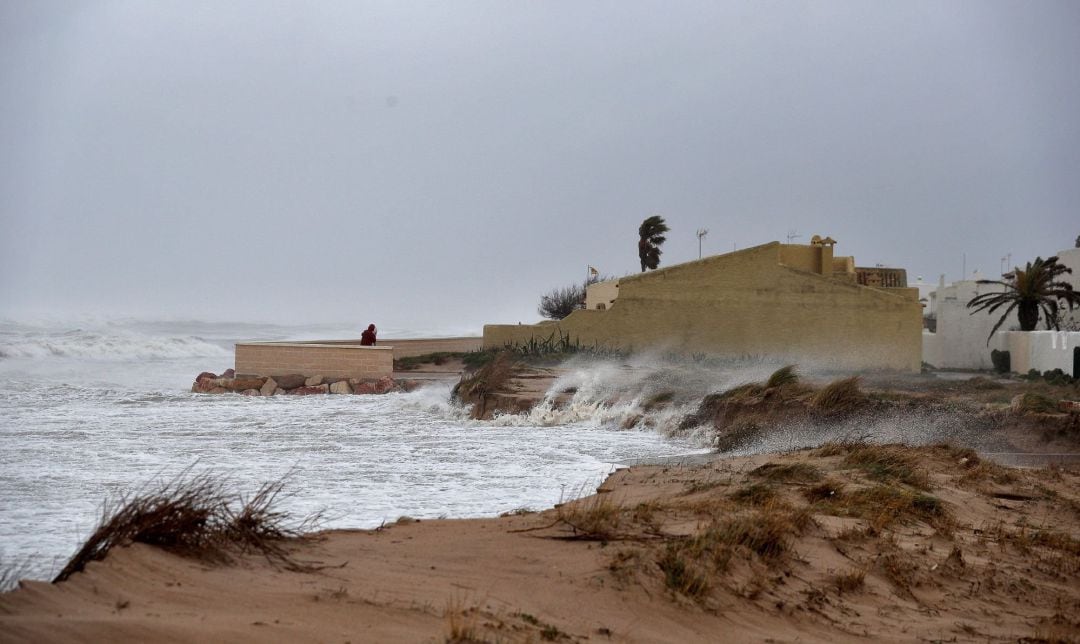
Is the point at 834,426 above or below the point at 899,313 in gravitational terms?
below

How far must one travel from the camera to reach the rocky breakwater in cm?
3130

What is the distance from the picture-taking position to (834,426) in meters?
16.6

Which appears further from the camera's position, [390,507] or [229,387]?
[229,387]

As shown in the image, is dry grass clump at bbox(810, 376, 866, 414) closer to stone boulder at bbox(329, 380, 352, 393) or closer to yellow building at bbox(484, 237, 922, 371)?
stone boulder at bbox(329, 380, 352, 393)

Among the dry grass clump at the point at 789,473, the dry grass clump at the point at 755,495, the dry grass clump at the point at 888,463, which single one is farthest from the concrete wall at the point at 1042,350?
the dry grass clump at the point at 755,495

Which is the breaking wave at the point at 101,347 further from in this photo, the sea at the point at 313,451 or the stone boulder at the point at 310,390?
the stone boulder at the point at 310,390

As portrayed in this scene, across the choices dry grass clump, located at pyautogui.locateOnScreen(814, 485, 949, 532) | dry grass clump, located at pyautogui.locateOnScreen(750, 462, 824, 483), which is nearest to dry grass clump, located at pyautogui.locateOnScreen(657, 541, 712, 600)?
dry grass clump, located at pyautogui.locateOnScreen(814, 485, 949, 532)

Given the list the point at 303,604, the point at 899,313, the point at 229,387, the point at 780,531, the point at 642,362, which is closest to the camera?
the point at 303,604

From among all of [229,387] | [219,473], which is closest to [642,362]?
[229,387]

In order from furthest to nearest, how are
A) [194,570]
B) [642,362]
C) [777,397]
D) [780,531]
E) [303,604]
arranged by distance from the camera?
[642,362], [777,397], [780,531], [194,570], [303,604]

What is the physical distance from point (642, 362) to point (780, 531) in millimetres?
26870

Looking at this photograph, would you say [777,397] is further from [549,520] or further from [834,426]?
[549,520]

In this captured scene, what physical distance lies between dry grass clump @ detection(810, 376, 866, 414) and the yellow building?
19104mm

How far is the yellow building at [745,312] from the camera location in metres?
36.3
